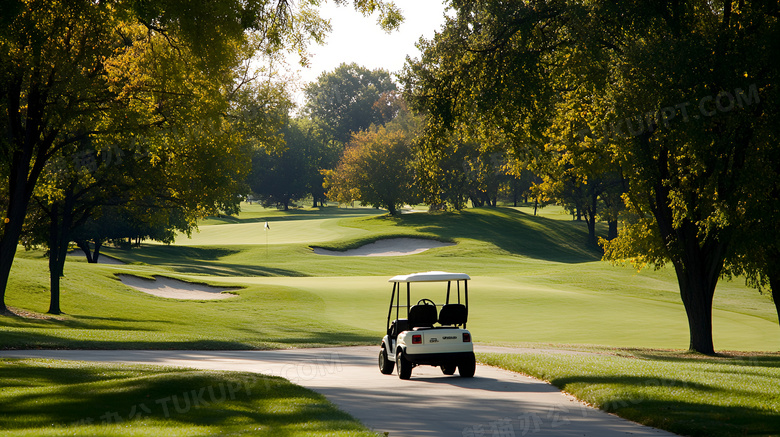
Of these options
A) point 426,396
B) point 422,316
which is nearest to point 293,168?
point 422,316

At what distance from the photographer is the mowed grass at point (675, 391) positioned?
28.1 feet

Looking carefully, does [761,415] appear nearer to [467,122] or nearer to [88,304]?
[467,122]

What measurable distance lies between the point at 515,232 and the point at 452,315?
58847mm

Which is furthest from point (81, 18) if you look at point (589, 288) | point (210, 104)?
point (589, 288)

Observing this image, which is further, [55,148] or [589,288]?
[589,288]

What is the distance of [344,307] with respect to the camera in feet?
103

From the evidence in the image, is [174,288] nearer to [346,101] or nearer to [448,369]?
[448,369]

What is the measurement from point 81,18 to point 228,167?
1029 cm

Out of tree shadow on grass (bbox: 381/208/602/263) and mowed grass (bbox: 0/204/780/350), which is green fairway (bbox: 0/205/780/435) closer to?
mowed grass (bbox: 0/204/780/350)

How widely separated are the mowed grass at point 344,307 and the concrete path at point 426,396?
3.35 m

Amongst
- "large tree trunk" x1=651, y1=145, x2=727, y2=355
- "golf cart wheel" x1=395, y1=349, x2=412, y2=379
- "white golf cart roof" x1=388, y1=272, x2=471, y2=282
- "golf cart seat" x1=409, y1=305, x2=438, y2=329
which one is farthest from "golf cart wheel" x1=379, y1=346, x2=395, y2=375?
"large tree trunk" x1=651, y1=145, x2=727, y2=355

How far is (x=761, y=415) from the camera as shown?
886 cm

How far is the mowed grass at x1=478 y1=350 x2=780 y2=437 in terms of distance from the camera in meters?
8.57

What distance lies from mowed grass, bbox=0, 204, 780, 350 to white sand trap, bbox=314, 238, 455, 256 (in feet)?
11.0
